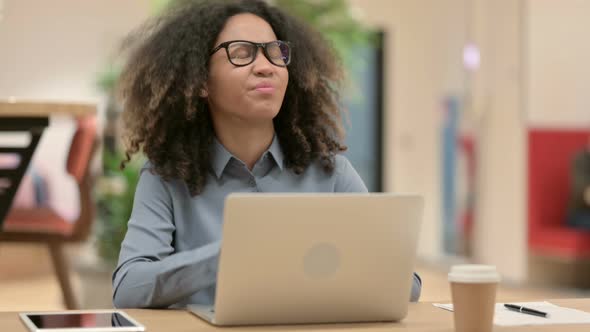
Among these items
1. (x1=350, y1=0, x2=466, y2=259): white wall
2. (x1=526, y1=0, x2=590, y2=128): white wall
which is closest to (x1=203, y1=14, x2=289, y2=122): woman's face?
(x1=526, y1=0, x2=590, y2=128): white wall

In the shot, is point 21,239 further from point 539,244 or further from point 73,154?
point 539,244

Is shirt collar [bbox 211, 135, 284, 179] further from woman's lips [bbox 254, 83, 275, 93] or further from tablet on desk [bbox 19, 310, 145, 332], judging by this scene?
tablet on desk [bbox 19, 310, 145, 332]

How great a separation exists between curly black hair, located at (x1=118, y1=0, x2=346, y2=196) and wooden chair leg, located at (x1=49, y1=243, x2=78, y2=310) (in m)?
2.12

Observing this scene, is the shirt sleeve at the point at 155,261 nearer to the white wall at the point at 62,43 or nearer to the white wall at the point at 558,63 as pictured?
the white wall at the point at 558,63

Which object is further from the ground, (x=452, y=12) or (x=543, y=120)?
(x=452, y=12)

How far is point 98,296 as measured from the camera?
5199mm

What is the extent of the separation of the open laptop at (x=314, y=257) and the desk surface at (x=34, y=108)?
1761 millimetres

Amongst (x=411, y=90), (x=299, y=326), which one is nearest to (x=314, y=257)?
(x=299, y=326)

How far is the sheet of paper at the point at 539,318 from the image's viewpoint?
4.70ft

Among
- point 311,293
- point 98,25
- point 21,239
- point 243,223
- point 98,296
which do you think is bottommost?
point 98,296

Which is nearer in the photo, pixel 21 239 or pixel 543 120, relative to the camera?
pixel 21 239

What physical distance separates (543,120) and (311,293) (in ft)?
17.3

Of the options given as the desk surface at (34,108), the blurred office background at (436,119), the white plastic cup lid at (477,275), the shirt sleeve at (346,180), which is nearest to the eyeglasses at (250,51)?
the shirt sleeve at (346,180)

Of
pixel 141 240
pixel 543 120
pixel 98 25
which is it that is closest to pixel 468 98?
pixel 543 120
